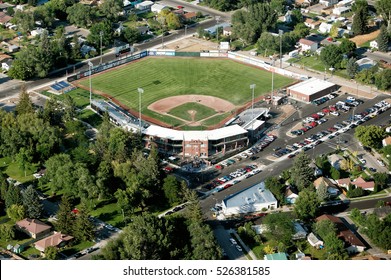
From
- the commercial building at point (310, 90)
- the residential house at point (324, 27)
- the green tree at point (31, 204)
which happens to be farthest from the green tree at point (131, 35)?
the green tree at point (31, 204)

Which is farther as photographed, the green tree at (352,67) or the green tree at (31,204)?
the green tree at (352,67)

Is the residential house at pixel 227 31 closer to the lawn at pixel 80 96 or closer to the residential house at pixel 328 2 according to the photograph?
the residential house at pixel 328 2

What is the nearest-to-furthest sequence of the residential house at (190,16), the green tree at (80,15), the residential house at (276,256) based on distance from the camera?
the residential house at (276,256), the green tree at (80,15), the residential house at (190,16)

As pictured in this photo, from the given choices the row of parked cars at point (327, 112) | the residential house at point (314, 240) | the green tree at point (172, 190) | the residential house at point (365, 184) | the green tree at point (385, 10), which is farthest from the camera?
the green tree at point (385, 10)

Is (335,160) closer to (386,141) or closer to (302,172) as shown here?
(386,141)

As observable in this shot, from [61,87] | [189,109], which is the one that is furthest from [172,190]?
[61,87]

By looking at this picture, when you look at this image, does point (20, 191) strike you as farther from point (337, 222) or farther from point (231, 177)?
point (337, 222)
